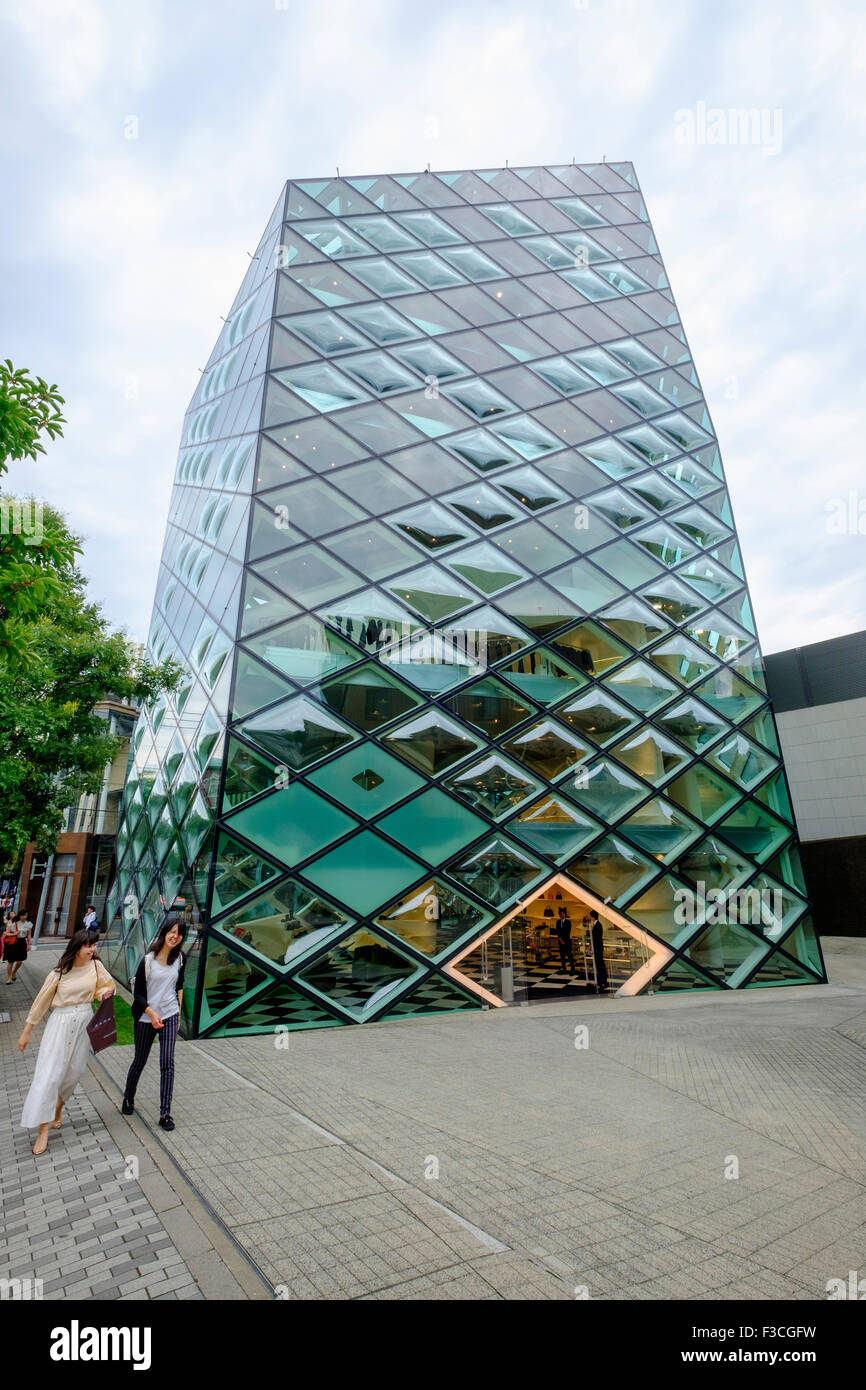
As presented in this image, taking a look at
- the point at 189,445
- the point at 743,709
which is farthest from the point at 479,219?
the point at 743,709

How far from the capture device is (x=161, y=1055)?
527 centimetres

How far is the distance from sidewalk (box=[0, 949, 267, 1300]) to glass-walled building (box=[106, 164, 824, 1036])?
482 cm

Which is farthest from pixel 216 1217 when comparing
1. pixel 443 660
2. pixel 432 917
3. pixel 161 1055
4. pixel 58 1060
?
pixel 443 660

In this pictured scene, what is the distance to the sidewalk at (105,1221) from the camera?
3.10 m

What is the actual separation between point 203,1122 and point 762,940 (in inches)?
503

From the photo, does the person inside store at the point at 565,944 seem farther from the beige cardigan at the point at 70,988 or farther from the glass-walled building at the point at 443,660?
the beige cardigan at the point at 70,988

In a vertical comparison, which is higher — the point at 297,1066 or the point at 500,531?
the point at 500,531

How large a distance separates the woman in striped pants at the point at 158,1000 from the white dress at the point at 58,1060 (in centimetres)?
38

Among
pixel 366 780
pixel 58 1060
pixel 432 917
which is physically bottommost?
pixel 58 1060

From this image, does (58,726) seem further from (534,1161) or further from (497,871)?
(534,1161)

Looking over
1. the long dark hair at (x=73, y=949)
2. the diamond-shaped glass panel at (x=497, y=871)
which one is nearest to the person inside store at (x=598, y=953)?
the diamond-shaped glass panel at (x=497, y=871)

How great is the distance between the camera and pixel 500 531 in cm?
1485

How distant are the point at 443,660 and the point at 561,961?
→ 8.07m
